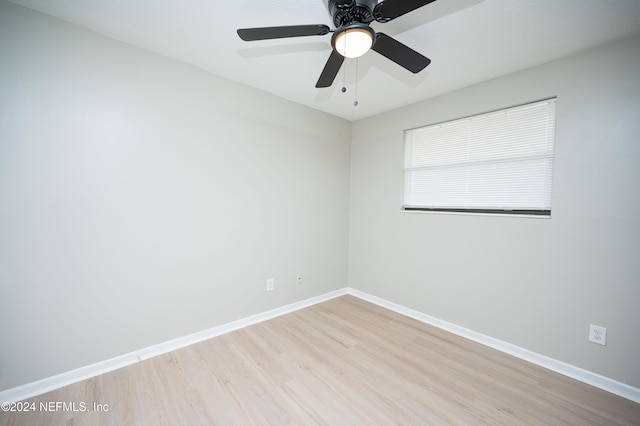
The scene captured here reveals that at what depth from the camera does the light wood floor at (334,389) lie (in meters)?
1.59

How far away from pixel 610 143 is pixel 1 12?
13.7 feet

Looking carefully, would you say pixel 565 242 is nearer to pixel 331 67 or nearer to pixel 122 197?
pixel 331 67

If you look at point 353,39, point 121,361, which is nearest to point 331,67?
point 353,39

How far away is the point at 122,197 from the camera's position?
2.02 meters

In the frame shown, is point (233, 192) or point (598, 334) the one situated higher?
point (233, 192)

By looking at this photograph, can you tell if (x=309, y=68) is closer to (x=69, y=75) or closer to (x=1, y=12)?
(x=69, y=75)

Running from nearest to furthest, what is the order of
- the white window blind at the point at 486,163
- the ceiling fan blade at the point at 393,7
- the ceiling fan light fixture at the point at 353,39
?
the ceiling fan blade at the point at 393,7
the ceiling fan light fixture at the point at 353,39
the white window blind at the point at 486,163

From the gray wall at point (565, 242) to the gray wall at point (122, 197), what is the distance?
175cm

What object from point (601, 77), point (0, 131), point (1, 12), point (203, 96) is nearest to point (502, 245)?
point (601, 77)

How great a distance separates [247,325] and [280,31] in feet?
8.58

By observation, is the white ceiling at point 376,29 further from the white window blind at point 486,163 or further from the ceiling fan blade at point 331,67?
the white window blind at point 486,163

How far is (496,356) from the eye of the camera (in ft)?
7.44

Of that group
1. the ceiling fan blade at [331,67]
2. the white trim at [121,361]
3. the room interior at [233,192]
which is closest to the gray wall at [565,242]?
the room interior at [233,192]

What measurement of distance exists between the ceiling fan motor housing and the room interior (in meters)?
0.46
